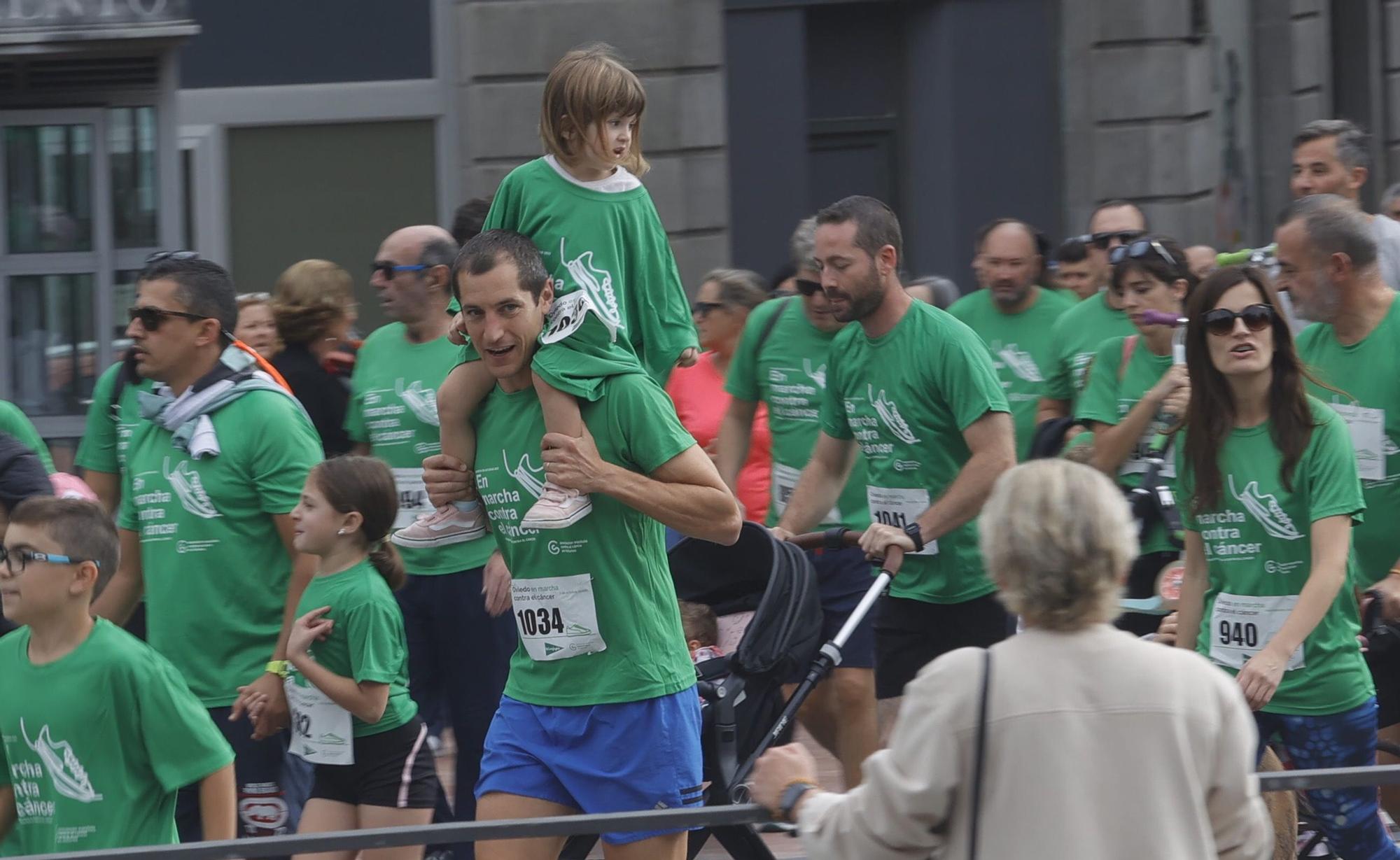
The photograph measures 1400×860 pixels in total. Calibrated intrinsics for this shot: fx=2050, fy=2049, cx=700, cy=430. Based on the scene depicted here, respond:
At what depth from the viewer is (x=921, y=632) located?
242 inches

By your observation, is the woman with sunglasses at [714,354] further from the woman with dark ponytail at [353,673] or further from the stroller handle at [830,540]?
the woman with dark ponytail at [353,673]

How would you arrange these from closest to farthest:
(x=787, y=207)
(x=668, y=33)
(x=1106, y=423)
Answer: (x=1106, y=423), (x=668, y=33), (x=787, y=207)

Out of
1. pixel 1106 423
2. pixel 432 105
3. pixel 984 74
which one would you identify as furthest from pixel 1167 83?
pixel 1106 423

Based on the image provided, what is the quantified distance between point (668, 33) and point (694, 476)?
720cm

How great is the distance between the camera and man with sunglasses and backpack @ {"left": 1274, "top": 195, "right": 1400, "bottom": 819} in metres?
5.32

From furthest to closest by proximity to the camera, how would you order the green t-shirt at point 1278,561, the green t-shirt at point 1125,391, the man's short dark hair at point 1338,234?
the green t-shirt at point 1125,391, the man's short dark hair at point 1338,234, the green t-shirt at point 1278,561

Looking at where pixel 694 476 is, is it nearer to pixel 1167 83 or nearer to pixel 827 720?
pixel 827 720

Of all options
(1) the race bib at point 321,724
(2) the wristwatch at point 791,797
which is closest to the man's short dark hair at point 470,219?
(1) the race bib at point 321,724

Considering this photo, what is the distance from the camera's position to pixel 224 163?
→ 11.0m

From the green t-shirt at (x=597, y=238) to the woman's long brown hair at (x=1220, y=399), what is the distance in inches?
53.4

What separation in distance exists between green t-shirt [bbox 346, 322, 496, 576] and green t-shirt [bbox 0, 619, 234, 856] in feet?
7.23

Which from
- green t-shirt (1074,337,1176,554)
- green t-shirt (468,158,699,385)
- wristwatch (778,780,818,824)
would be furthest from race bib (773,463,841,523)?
wristwatch (778,780,818,824)

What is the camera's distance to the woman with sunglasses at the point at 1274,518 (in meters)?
4.74

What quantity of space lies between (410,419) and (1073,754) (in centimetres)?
400
